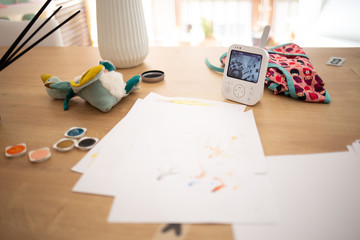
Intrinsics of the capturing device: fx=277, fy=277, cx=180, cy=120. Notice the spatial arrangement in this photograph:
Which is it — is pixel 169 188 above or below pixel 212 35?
above

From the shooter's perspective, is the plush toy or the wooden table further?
the plush toy

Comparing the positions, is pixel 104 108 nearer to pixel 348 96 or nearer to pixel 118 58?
pixel 118 58

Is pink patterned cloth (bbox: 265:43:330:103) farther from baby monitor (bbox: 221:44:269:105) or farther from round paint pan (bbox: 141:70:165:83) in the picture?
round paint pan (bbox: 141:70:165:83)

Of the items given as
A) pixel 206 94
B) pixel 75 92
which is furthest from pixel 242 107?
pixel 75 92

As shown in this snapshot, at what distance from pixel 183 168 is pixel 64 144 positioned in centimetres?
28

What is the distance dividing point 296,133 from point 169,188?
1.13ft

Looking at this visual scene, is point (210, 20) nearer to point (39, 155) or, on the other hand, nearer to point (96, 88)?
point (96, 88)

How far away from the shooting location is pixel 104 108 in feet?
2.47

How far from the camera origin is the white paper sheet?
42 cm

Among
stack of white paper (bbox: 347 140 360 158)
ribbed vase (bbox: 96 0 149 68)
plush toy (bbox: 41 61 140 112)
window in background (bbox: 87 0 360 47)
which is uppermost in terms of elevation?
ribbed vase (bbox: 96 0 149 68)

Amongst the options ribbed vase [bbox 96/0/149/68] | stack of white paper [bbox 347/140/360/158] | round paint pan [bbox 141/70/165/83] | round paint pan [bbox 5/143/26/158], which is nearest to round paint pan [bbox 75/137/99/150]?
round paint pan [bbox 5/143/26/158]

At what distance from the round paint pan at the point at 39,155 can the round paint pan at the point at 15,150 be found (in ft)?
0.08

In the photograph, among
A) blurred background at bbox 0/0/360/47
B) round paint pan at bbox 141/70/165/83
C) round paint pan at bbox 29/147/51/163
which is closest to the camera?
round paint pan at bbox 29/147/51/163

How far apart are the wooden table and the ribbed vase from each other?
6 cm
